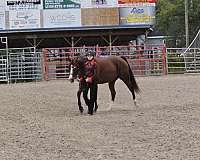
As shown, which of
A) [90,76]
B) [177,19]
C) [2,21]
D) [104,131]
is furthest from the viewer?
[177,19]

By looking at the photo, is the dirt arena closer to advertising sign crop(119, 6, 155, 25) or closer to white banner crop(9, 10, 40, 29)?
white banner crop(9, 10, 40, 29)

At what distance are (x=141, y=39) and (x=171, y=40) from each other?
30.5 meters

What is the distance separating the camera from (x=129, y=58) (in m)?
34.5

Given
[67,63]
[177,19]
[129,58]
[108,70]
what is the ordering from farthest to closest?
[177,19]
[129,58]
[67,63]
[108,70]

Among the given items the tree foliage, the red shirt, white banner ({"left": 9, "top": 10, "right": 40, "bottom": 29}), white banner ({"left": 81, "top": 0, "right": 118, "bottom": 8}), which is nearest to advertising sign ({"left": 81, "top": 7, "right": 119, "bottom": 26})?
white banner ({"left": 81, "top": 0, "right": 118, "bottom": 8})

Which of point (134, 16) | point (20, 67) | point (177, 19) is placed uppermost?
point (177, 19)

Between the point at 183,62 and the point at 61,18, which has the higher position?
the point at 61,18

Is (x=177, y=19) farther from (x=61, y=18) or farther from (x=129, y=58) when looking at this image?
(x=129, y=58)

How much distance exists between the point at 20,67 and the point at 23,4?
255 inches

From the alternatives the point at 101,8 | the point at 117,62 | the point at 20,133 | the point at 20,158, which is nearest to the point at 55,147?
the point at 20,158

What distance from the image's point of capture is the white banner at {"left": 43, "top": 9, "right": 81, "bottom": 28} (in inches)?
1486

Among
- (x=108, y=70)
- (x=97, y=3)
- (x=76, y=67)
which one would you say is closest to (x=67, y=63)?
(x=97, y=3)

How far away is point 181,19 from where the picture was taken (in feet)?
226

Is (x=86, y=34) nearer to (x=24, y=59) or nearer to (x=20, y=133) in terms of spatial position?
(x=24, y=59)
